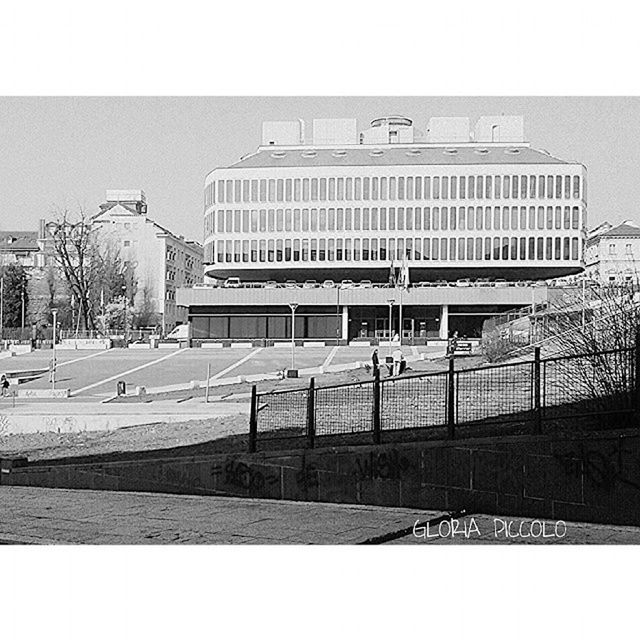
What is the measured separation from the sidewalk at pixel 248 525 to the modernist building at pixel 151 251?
8.69ft

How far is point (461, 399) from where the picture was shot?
949 cm

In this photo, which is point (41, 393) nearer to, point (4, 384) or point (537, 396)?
point (4, 384)

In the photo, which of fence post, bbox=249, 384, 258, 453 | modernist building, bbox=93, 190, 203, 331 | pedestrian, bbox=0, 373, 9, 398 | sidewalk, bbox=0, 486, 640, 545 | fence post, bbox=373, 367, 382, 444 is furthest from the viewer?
pedestrian, bbox=0, 373, 9, 398

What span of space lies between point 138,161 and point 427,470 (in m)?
4.47

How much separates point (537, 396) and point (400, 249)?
8.48 ft

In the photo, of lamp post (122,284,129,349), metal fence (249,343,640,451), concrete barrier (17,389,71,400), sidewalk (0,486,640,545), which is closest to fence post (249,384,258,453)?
metal fence (249,343,640,451)

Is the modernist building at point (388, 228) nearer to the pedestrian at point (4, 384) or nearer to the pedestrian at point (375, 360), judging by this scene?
the pedestrian at point (375, 360)

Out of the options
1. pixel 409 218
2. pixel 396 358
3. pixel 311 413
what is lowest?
pixel 311 413

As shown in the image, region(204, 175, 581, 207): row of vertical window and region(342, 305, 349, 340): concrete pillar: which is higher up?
region(204, 175, 581, 207): row of vertical window

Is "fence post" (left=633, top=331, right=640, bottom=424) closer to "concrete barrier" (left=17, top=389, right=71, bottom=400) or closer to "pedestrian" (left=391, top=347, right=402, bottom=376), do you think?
"pedestrian" (left=391, top=347, right=402, bottom=376)

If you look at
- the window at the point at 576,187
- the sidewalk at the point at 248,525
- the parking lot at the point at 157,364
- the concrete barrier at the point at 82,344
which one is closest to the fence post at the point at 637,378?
the sidewalk at the point at 248,525

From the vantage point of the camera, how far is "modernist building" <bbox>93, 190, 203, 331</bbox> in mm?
10664

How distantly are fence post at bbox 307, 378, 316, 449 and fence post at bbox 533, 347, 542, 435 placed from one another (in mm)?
2214

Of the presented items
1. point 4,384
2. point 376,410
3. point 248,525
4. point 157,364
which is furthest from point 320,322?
point 4,384
